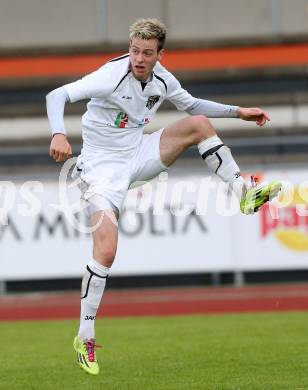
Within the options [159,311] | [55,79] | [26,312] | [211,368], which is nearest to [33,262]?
[26,312]

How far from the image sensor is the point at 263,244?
17.0m

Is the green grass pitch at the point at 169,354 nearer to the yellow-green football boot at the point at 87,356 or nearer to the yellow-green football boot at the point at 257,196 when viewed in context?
the yellow-green football boot at the point at 87,356

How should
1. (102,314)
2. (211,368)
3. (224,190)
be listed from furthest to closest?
(224,190)
(102,314)
(211,368)

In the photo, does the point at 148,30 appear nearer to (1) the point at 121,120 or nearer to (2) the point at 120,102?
(2) the point at 120,102

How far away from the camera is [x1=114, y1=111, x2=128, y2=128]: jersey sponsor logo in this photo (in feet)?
26.8

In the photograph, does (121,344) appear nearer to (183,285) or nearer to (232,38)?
(183,285)

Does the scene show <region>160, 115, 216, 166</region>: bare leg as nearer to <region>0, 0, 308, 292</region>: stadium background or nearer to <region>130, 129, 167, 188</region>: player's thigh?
<region>130, 129, 167, 188</region>: player's thigh

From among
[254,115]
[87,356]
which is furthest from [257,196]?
[87,356]

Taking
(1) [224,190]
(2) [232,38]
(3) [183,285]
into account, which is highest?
(2) [232,38]

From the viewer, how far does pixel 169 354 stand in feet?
32.6

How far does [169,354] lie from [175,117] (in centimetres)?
1202

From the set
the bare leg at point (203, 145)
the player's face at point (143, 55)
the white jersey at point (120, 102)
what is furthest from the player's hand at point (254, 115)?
the player's face at point (143, 55)

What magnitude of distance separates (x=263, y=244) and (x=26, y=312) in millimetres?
3944

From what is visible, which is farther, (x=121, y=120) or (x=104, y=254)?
(x=121, y=120)
